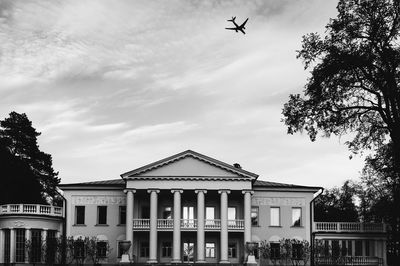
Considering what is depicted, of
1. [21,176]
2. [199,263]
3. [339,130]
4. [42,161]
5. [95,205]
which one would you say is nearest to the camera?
[339,130]

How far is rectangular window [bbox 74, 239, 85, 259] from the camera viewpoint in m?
55.0

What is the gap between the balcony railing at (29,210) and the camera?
55.3m

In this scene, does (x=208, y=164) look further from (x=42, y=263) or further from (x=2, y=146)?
(x=2, y=146)

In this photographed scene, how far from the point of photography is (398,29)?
33.8 m

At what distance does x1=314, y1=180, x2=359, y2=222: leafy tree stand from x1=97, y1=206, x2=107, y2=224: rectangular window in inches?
1562

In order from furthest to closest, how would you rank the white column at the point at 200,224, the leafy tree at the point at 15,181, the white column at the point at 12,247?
1. the leafy tree at the point at 15,181
2. the white column at the point at 200,224
3. the white column at the point at 12,247

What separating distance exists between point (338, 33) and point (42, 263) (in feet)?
108

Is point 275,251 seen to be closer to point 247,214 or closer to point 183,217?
point 247,214

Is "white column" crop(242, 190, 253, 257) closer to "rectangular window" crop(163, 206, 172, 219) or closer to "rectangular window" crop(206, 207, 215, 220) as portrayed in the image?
"rectangular window" crop(206, 207, 215, 220)

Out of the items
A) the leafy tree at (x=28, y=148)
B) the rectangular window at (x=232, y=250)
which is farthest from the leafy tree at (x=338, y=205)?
the leafy tree at (x=28, y=148)

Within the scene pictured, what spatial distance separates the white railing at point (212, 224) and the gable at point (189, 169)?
4.27 m

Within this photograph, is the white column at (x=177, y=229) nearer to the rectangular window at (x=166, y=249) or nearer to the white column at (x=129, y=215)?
the rectangular window at (x=166, y=249)

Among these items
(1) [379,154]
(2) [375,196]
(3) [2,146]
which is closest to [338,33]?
(1) [379,154]

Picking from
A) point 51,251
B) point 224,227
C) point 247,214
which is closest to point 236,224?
point 247,214
